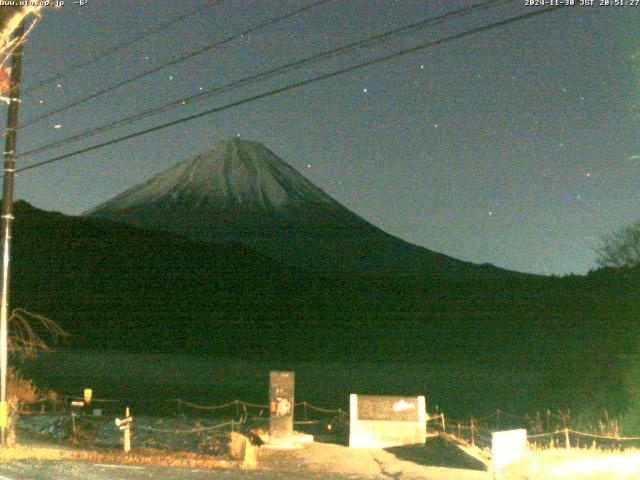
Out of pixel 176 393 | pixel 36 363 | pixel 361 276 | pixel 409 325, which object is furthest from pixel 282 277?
pixel 176 393

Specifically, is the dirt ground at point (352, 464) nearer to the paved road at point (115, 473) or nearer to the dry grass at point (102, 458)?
the paved road at point (115, 473)

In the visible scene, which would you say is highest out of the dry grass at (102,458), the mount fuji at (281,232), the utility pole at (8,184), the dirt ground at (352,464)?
the mount fuji at (281,232)

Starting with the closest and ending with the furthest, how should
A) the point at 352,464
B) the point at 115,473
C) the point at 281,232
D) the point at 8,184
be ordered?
the point at 115,473 < the point at 8,184 < the point at 352,464 < the point at 281,232

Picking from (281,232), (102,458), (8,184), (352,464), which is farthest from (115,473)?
(281,232)

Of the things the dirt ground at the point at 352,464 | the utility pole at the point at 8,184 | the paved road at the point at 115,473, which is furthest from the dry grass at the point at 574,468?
the utility pole at the point at 8,184

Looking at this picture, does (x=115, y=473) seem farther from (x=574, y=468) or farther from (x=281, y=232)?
(x=281, y=232)

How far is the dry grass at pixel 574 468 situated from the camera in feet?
40.1

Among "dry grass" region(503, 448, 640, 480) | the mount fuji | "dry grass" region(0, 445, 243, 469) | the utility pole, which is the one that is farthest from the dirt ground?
the mount fuji

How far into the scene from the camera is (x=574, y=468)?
13164 mm

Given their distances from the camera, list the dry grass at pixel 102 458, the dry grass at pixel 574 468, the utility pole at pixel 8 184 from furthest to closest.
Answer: the utility pole at pixel 8 184 < the dry grass at pixel 102 458 < the dry grass at pixel 574 468

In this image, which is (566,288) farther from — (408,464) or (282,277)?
(408,464)

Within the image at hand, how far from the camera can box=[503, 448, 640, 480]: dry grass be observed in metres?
12.2

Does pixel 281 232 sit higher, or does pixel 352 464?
pixel 281 232

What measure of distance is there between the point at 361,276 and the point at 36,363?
66.6m
